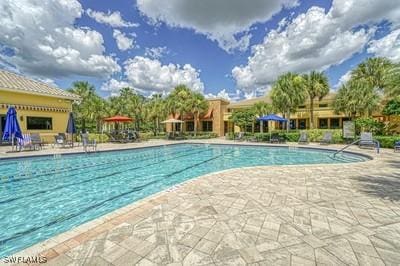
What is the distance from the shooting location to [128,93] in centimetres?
3309

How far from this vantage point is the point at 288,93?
2158cm

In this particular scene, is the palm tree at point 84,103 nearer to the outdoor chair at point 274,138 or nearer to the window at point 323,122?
the outdoor chair at point 274,138

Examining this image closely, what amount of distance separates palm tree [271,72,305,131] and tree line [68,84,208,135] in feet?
33.6

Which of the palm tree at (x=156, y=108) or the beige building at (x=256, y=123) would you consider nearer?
the beige building at (x=256, y=123)

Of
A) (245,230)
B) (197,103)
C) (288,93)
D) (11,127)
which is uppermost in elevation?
(288,93)

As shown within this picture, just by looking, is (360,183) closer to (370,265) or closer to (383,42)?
(370,265)

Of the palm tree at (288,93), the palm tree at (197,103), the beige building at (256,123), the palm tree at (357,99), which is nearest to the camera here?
the palm tree at (357,99)

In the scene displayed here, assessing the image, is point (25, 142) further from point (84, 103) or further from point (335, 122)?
point (335, 122)

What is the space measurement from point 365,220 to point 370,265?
1.43 m

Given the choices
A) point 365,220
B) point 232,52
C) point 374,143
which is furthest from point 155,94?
point 365,220

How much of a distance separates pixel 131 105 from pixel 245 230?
101ft

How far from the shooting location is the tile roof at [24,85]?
1656 cm

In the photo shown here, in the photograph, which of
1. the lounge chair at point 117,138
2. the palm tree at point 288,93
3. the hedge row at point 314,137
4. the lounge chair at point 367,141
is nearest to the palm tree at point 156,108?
the lounge chair at point 117,138

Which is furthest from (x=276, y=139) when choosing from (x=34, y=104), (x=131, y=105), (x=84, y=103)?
(x=84, y=103)
